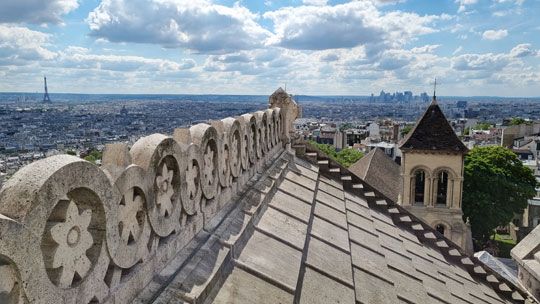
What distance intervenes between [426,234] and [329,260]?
253 inches

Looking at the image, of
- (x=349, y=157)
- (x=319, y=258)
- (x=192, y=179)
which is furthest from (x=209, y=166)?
(x=349, y=157)

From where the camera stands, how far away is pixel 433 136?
27609 mm

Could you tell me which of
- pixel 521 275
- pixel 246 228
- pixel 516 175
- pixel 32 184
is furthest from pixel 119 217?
pixel 516 175

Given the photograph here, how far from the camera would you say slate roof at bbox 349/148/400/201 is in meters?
36.9

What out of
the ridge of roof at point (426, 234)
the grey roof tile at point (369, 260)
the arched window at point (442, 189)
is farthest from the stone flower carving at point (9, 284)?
the arched window at point (442, 189)

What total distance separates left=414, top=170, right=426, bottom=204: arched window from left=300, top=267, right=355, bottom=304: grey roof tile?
2321cm

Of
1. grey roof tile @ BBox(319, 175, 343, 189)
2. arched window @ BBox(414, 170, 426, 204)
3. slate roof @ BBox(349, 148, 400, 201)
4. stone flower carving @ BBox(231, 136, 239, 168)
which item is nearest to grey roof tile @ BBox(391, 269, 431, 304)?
stone flower carving @ BBox(231, 136, 239, 168)

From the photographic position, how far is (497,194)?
40000mm

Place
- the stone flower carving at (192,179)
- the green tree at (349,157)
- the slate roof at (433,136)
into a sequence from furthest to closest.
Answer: the green tree at (349,157) → the slate roof at (433,136) → the stone flower carving at (192,179)

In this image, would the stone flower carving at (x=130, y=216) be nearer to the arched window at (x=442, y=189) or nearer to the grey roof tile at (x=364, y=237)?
the grey roof tile at (x=364, y=237)

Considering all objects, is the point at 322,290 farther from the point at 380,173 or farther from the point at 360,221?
the point at 380,173

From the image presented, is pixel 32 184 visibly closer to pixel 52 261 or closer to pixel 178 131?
pixel 52 261

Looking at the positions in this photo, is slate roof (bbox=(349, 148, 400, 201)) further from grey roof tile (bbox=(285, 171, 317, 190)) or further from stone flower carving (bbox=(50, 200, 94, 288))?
stone flower carving (bbox=(50, 200, 94, 288))

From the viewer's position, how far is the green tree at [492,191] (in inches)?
1533
